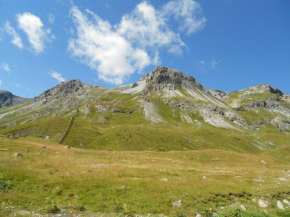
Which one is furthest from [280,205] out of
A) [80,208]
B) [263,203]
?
[80,208]

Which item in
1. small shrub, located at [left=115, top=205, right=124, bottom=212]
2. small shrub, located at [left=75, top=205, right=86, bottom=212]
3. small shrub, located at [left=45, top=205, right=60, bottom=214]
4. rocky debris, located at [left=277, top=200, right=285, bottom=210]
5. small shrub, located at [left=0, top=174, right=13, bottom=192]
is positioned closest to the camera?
small shrub, located at [left=45, top=205, right=60, bottom=214]

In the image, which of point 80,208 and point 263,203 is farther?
point 263,203

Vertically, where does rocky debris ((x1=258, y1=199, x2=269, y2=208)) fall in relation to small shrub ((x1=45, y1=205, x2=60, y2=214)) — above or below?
above

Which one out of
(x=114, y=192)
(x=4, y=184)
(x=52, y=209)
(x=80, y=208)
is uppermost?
(x=114, y=192)

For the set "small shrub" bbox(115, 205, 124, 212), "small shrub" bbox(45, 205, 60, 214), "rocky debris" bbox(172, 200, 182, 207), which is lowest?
"small shrub" bbox(45, 205, 60, 214)

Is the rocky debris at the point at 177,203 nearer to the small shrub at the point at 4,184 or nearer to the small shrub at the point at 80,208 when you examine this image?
the small shrub at the point at 80,208

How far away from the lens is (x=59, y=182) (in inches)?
843

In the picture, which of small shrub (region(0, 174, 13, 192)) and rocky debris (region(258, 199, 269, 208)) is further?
rocky debris (region(258, 199, 269, 208))

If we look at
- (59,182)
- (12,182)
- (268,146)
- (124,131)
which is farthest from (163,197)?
(268,146)

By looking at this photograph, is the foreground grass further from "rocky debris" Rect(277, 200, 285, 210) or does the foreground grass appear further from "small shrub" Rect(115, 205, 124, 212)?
"rocky debris" Rect(277, 200, 285, 210)

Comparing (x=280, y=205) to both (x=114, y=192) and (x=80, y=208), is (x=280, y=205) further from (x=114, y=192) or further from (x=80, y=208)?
(x=80, y=208)

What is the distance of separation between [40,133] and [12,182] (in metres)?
102

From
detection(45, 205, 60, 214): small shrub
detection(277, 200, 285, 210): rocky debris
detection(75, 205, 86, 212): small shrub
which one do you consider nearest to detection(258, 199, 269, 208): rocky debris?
detection(277, 200, 285, 210): rocky debris

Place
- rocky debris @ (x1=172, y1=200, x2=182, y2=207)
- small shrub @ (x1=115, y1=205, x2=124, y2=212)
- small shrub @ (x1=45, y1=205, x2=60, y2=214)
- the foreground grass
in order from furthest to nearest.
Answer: rocky debris @ (x1=172, y1=200, x2=182, y2=207) < the foreground grass < small shrub @ (x1=115, y1=205, x2=124, y2=212) < small shrub @ (x1=45, y1=205, x2=60, y2=214)
